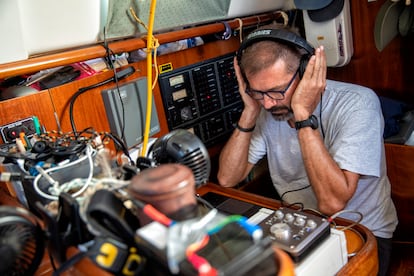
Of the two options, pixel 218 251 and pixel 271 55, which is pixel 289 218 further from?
pixel 271 55

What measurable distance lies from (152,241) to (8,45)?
96 centimetres

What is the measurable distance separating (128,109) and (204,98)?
444mm

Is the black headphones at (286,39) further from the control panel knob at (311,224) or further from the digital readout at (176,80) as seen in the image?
the control panel knob at (311,224)

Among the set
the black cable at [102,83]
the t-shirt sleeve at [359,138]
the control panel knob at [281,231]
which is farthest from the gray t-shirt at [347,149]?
the black cable at [102,83]

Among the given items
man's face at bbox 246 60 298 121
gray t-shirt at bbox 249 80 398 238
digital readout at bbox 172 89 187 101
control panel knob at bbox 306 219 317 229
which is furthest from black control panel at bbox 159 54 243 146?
control panel knob at bbox 306 219 317 229

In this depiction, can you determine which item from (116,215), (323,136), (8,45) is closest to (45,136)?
(8,45)

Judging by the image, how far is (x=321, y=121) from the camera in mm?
1380

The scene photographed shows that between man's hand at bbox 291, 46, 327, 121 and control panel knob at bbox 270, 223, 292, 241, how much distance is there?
49 centimetres

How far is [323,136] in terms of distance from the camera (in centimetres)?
139

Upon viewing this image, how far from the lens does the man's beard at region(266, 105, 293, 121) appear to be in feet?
4.36

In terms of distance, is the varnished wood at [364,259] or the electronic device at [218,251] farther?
the varnished wood at [364,259]

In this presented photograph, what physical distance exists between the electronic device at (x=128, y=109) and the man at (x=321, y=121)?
392 millimetres

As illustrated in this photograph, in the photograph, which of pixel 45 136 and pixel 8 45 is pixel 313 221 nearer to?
pixel 45 136

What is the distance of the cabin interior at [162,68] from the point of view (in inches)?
46.2
